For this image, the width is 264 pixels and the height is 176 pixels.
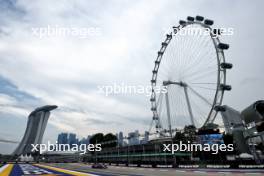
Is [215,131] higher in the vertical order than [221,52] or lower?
lower

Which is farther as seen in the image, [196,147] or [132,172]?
[196,147]

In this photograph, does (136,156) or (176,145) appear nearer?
(176,145)

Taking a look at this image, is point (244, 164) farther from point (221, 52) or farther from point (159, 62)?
point (159, 62)

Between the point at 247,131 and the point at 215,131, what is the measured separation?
39.5 metres

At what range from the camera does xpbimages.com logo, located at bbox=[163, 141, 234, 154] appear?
258 ft

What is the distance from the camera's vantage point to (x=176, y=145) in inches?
3748

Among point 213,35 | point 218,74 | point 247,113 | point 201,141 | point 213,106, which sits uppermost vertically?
point 213,35

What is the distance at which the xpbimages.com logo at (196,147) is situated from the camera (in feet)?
258

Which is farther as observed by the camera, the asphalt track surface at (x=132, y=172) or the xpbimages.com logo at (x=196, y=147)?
the xpbimages.com logo at (x=196, y=147)

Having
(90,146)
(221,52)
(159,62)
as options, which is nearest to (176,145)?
(159,62)

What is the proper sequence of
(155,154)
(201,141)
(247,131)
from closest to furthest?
(247,131) < (201,141) < (155,154)

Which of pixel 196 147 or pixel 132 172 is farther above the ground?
pixel 132 172

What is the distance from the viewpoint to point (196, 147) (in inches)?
3381

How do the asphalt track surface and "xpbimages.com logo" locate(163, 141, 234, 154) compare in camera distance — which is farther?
"xpbimages.com logo" locate(163, 141, 234, 154)
